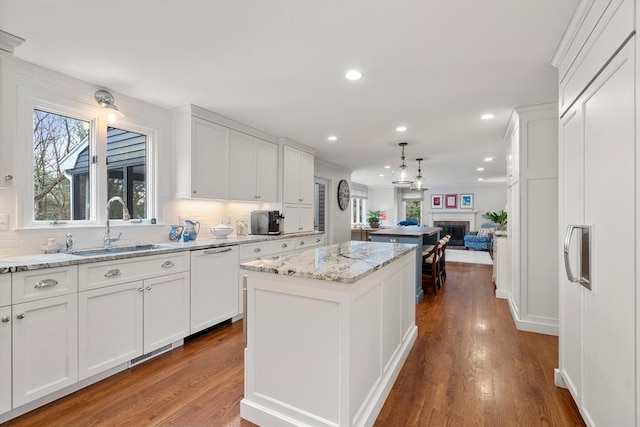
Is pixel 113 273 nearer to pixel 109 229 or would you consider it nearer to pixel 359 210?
pixel 109 229

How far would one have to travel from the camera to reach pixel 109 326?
2207mm

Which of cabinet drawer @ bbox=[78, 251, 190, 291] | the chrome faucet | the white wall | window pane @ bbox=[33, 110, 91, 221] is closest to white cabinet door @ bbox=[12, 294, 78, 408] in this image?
cabinet drawer @ bbox=[78, 251, 190, 291]

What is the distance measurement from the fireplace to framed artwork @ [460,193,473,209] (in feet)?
1.97

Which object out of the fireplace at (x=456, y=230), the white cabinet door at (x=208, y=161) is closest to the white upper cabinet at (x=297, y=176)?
the white cabinet door at (x=208, y=161)

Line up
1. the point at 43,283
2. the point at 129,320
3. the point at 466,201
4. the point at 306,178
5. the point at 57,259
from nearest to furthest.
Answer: the point at 43,283 < the point at 57,259 < the point at 129,320 < the point at 306,178 < the point at 466,201

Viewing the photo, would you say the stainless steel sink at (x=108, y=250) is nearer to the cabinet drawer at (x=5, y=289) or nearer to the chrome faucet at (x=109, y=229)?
the chrome faucet at (x=109, y=229)

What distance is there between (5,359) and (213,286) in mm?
1507

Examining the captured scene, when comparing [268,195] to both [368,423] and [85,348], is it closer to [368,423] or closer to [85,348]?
[85,348]

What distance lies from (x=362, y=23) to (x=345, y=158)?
14.7 feet

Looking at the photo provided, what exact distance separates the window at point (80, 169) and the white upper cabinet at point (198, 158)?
13.6 inches

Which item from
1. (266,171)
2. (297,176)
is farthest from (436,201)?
(266,171)

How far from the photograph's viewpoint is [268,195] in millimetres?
4359

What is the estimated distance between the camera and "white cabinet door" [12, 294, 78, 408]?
1.78 meters

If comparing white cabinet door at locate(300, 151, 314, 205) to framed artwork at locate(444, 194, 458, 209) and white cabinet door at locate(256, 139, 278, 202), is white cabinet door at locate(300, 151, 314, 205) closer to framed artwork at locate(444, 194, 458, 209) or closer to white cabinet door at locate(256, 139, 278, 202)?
white cabinet door at locate(256, 139, 278, 202)
